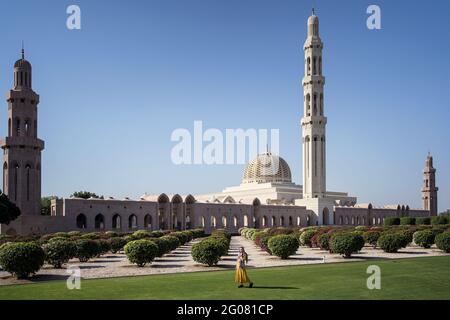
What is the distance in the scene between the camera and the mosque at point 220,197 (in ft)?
148

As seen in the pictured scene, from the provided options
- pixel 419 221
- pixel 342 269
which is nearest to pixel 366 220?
pixel 419 221

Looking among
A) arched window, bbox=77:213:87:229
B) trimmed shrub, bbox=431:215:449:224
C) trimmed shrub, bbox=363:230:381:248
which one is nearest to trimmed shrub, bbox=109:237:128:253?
trimmed shrub, bbox=363:230:381:248

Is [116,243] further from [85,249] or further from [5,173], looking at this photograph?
[5,173]

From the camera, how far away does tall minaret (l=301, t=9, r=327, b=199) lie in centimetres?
6631

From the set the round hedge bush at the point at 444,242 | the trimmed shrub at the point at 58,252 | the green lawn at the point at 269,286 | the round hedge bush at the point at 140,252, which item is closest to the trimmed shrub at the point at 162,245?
the round hedge bush at the point at 140,252

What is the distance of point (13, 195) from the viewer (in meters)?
45.0

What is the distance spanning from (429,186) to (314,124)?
1115 inches

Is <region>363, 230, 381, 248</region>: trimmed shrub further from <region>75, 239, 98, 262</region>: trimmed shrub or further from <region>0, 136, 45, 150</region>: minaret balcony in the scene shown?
<region>0, 136, 45, 150</region>: minaret balcony

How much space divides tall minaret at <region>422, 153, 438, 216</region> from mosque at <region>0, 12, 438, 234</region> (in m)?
0.16

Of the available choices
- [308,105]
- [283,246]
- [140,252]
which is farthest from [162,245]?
[308,105]

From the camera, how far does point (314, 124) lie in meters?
66.2

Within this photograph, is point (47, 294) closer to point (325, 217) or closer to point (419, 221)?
point (419, 221)

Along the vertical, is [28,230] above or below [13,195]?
below

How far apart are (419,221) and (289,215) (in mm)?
15550
